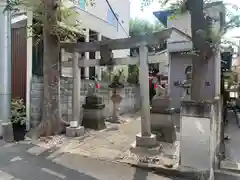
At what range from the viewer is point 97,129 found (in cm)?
883

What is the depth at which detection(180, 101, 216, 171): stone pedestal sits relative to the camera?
434cm

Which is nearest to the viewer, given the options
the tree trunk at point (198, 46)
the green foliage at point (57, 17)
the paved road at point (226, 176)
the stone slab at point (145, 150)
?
the paved road at point (226, 176)

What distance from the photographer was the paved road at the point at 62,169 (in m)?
4.39

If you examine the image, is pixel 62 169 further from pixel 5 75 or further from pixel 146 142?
pixel 5 75

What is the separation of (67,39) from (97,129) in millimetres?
3453

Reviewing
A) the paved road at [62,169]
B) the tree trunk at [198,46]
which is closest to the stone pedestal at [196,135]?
the tree trunk at [198,46]

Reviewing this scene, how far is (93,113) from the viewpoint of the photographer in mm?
8938

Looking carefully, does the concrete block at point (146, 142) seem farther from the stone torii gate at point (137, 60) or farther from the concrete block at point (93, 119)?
the concrete block at point (93, 119)

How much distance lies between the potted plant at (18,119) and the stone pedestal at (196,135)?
4.94 meters

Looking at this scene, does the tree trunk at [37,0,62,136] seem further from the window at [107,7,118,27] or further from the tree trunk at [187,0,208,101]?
the window at [107,7,118,27]

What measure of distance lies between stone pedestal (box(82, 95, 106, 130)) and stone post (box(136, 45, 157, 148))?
2801mm

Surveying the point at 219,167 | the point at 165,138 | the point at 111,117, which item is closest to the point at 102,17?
the point at 111,117

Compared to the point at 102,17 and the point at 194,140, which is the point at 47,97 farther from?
the point at 102,17

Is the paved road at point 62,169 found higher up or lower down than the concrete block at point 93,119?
lower down
